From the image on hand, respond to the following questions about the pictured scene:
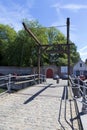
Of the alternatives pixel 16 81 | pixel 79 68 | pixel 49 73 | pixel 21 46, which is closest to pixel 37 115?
pixel 16 81

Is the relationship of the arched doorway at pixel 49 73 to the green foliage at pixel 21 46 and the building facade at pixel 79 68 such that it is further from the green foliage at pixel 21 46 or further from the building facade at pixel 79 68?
the building facade at pixel 79 68

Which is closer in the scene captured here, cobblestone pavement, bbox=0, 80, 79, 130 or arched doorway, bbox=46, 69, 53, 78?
cobblestone pavement, bbox=0, 80, 79, 130

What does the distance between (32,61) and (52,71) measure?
15.3 ft

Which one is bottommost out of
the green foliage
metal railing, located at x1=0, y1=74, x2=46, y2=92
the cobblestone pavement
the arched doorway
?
the cobblestone pavement

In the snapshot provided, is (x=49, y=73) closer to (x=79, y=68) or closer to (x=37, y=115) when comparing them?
(x=79, y=68)

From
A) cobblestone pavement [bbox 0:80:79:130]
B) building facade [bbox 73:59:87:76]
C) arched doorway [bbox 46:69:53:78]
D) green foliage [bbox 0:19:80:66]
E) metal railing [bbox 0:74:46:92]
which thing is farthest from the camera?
building facade [bbox 73:59:87:76]

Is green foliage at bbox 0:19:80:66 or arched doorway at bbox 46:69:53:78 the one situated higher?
green foliage at bbox 0:19:80:66

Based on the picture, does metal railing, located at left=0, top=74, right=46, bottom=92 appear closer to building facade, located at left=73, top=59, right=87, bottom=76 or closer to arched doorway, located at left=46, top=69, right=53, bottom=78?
arched doorway, located at left=46, top=69, right=53, bottom=78

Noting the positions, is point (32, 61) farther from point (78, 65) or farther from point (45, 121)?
point (45, 121)

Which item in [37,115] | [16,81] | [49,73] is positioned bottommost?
[37,115]

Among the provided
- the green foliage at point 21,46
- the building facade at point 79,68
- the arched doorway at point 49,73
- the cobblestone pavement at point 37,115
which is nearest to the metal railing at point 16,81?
the cobblestone pavement at point 37,115

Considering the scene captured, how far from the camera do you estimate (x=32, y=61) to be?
60344mm

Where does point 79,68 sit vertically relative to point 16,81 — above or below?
above

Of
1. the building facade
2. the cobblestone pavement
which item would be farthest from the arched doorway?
the cobblestone pavement
